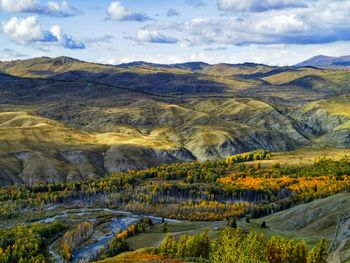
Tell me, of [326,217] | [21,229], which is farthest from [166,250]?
[21,229]

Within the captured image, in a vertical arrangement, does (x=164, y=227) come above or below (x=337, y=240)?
below

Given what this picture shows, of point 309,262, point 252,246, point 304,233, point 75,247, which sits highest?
point 252,246

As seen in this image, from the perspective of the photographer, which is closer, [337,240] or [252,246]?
[337,240]

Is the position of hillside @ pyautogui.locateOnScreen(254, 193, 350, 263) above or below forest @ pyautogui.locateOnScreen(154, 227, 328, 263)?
below

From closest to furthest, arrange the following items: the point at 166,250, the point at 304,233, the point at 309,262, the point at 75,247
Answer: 1. the point at 309,262
2. the point at 166,250
3. the point at 304,233
4. the point at 75,247

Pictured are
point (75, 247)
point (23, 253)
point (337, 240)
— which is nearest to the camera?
point (337, 240)

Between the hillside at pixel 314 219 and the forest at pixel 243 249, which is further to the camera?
the hillside at pixel 314 219

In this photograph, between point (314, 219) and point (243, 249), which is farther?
point (314, 219)

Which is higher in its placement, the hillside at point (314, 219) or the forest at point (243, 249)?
the forest at point (243, 249)

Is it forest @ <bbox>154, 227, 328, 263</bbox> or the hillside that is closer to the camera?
forest @ <bbox>154, 227, 328, 263</bbox>

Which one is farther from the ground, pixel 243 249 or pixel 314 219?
pixel 243 249

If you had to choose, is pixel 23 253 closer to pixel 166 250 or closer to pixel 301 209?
pixel 166 250
